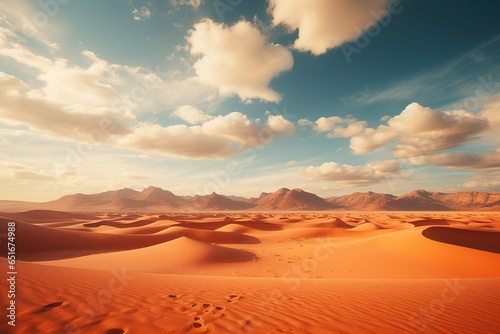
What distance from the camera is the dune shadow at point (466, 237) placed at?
55.5 feet

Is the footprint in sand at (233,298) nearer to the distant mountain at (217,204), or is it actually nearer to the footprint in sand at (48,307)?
the footprint in sand at (48,307)

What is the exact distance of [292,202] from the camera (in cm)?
17112

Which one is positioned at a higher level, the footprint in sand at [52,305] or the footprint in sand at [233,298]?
the footprint in sand at [52,305]

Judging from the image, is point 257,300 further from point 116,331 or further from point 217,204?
point 217,204

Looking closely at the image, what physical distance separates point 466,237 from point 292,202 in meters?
155

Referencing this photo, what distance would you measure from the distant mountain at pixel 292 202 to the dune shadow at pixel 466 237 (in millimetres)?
142440

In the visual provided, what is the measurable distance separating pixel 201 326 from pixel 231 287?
9.91 ft

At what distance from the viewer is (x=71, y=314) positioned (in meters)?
3.83

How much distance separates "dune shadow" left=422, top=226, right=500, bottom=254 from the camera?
55.5 ft

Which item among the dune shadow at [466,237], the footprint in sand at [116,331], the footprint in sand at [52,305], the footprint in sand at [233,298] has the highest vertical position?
the footprint in sand at [52,305]

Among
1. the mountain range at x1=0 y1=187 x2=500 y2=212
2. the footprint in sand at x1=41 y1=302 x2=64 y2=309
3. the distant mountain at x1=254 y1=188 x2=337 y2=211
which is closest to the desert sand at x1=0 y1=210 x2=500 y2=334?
the footprint in sand at x1=41 y1=302 x2=64 y2=309

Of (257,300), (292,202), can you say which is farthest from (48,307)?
(292,202)

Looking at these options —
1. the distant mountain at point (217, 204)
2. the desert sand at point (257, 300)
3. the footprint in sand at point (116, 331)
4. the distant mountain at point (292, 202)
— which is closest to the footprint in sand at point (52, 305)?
the desert sand at point (257, 300)

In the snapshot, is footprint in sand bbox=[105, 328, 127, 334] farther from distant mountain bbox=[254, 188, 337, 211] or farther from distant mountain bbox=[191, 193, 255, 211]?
distant mountain bbox=[191, 193, 255, 211]
